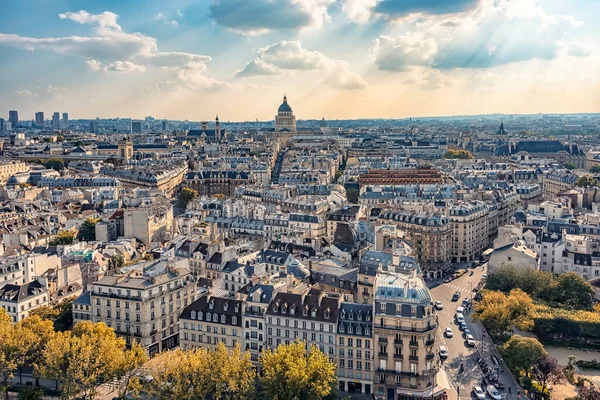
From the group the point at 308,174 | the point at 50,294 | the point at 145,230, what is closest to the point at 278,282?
the point at 50,294

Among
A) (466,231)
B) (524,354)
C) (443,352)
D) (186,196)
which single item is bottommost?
(443,352)

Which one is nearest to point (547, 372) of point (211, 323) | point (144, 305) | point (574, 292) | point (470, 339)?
point (470, 339)

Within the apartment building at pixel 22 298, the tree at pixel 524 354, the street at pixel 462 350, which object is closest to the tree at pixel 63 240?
the apartment building at pixel 22 298

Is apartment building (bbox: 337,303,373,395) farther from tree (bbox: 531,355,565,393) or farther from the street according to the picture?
tree (bbox: 531,355,565,393)

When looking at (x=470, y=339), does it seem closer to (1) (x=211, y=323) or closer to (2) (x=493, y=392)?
(2) (x=493, y=392)

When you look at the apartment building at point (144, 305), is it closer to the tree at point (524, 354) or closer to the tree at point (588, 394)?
the tree at point (524, 354)

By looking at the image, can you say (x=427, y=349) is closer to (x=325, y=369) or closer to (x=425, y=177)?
(x=325, y=369)
